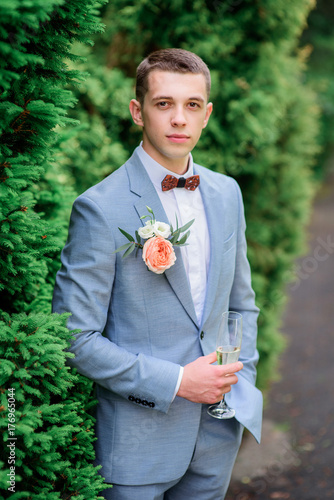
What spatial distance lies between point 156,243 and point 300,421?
13.2 feet

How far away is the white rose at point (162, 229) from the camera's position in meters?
1.99

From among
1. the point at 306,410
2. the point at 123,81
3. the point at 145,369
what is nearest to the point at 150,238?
the point at 145,369

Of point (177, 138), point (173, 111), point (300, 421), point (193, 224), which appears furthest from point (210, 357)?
point (300, 421)

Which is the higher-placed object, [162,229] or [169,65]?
[169,65]

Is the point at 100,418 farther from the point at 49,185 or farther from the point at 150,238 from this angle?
the point at 49,185

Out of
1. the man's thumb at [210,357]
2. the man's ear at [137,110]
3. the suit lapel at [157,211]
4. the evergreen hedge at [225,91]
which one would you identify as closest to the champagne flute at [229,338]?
the man's thumb at [210,357]

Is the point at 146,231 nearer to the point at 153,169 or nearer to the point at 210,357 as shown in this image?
the point at 153,169

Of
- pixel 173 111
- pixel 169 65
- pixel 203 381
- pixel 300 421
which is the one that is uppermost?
pixel 169 65

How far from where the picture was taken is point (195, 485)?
2.34 metres

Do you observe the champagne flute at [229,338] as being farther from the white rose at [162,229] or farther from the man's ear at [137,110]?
the man's ear at [137,110]

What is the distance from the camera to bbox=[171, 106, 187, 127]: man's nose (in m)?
2.06

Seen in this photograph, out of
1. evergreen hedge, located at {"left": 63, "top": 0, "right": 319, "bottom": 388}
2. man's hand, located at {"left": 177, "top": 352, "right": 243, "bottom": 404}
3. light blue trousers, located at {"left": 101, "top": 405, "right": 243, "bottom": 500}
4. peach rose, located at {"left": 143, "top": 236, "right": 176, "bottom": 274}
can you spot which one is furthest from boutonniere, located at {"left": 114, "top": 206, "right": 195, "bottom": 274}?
evergreen hedge, located at {"left": 63, "top": 0, "right": 319, "bottom": 388}

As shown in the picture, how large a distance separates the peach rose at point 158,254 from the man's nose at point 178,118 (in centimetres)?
49

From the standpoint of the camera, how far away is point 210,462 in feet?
7.55
